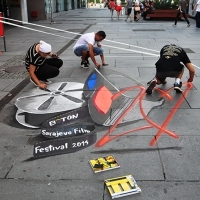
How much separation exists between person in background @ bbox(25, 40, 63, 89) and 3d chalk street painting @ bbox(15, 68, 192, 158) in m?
0.24

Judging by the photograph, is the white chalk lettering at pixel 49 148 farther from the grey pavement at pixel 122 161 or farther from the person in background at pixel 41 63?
the person in background at pixel 41 63

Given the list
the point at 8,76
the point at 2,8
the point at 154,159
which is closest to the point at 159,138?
the point at 154,159

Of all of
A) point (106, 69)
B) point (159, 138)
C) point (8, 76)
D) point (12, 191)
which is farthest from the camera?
point (106, 69)

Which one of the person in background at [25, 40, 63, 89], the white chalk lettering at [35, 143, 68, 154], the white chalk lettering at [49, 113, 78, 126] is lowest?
the white chalk lettering at [35, 143, 68, 154]

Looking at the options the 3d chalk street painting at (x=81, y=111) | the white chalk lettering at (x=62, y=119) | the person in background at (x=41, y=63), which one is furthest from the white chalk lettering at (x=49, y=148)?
the person in background at (x=41, y=63)

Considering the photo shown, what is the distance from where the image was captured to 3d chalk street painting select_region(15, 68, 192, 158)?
349 centimetres

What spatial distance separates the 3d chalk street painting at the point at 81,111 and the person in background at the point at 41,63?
0.24 meters

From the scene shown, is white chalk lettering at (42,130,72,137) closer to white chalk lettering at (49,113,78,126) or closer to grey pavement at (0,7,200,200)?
grey pavement at (0,7,200,200)

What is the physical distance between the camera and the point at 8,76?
6430mm

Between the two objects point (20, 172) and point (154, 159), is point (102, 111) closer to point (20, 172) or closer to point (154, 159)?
point (154, 159)

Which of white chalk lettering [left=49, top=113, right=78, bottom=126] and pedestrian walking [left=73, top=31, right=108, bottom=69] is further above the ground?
pedestrian walking [left=73, top=31, right=108, bottom=69]

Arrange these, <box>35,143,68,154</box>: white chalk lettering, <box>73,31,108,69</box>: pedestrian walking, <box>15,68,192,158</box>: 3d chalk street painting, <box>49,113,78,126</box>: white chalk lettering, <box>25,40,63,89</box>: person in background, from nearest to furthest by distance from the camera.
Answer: <box>35,143,68,154</box>: white chalk lettering
<box>15,68,192,158</box>: 3d chalk street painting
<box>49,113,78,126</box>: white chalk lettering
<box>25,40,63,89</box>: person in background
<box>73,31,108,69</box>: pedestrian walking

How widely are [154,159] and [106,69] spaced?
4.09m

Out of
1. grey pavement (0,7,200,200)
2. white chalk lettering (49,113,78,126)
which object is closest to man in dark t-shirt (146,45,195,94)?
grey pavement (0,7,200,200)
